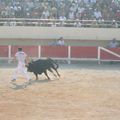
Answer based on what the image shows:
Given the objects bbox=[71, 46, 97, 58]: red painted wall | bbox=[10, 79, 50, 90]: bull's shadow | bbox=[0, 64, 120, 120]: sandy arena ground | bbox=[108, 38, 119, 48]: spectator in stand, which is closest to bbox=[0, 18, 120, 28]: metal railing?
bbox=[108, 38, 119, 48]: spectator in stand

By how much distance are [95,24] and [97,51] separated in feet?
5.83

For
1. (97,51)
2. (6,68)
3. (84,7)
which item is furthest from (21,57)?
(84,7)

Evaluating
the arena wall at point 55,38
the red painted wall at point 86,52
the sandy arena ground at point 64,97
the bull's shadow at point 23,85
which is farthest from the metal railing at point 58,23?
the bull's shadow at point 23,85

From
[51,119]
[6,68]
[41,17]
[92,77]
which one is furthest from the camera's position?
[41,17]

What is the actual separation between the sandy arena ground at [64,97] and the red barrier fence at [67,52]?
14.8 ft

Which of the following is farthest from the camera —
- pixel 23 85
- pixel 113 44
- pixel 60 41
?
pixel 60 41

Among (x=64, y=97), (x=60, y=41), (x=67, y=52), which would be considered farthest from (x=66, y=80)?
(x=60, y=41)

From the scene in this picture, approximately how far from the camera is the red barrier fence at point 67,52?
23.1 metres

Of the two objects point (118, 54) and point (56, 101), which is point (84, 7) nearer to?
point (118, 54)

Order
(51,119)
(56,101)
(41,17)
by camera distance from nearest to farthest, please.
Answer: (51,119) → (56,101) → (41,17)

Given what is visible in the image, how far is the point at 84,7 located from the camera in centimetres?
2470

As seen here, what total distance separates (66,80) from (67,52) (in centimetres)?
700

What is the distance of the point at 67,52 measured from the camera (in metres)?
23.2

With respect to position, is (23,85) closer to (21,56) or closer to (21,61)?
(21,61)
